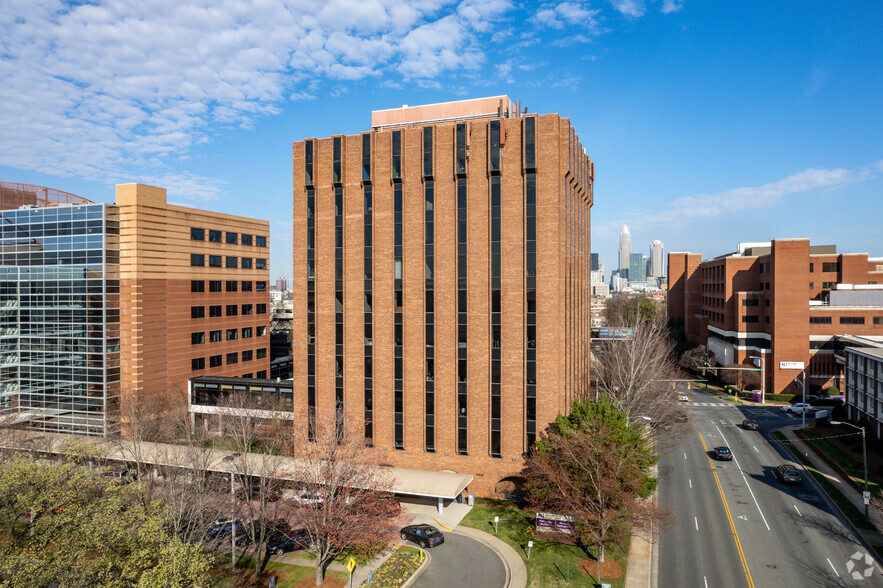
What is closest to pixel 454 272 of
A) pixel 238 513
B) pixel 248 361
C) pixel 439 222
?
pixel 439 222

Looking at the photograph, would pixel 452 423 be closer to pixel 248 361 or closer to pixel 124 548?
pixel 124 548

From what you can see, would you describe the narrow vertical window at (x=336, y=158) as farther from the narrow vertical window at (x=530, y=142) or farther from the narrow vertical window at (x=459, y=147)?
the narrow vertical window at (x=530, y=142)

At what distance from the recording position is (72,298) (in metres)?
55.3

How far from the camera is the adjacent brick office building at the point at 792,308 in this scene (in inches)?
3059

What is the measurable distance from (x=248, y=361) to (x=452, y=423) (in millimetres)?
40430

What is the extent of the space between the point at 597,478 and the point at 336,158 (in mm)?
33063

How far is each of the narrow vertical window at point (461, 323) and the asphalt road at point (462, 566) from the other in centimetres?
895

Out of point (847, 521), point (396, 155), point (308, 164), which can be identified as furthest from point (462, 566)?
point (308, 164)

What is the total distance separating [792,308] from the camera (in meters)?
78.2

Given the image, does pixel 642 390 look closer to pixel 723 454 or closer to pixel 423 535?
pixel 723 454

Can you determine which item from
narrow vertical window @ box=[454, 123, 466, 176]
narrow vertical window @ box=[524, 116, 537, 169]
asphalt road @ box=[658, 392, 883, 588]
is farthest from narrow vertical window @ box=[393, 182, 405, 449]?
asphalt road @ box=[658, 392, 883, 588]

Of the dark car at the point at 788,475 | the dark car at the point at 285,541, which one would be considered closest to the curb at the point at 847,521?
the dark car at the point at 788,475

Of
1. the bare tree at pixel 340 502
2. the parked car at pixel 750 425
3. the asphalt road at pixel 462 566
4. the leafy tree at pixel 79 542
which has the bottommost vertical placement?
the asphalt road at pixel 462 566

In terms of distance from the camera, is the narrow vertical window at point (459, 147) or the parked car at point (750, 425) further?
the parked car at point (750, 425)
